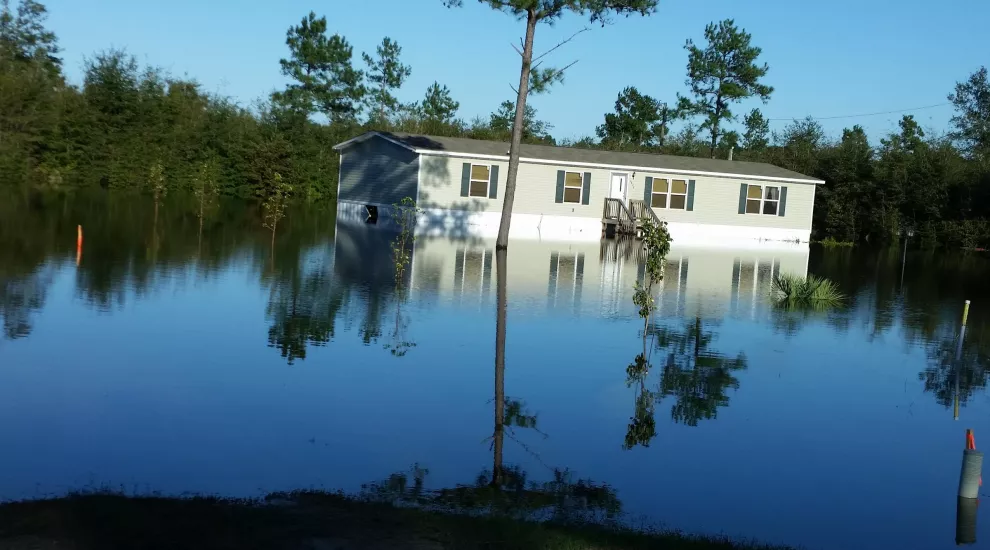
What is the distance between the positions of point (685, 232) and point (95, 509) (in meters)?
35.4

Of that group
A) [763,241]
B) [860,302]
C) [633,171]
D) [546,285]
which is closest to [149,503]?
[546,285]

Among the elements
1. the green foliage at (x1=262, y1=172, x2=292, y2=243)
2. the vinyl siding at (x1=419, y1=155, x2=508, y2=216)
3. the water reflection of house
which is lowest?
the water reflection of house

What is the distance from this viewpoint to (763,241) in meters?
40.3

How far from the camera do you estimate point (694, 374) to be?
11750 millimetres

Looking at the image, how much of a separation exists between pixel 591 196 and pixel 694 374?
27.1 metres

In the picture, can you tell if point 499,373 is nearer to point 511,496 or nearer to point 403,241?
point 511,496

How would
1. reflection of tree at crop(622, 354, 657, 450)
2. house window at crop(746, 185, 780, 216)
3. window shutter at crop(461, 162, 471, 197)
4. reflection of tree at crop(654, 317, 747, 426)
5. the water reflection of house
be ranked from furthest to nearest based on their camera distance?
house window at crop(746, 185, 780, 216)
window shutter at crop(461, 162, 471, 197)
the water reflection of house
reflection of tree at crop(654, 317, 747, 426)
reflection of tree at crop(622, 354, 657, 450)

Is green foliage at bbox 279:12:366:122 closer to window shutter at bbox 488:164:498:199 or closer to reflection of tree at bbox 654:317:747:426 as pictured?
window shutter at bbox 488:164:498:199

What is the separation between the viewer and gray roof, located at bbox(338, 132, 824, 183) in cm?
3759

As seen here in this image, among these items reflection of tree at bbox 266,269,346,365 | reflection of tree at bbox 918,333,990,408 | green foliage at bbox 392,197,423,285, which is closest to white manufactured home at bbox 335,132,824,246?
green foliage at bbox 392,197,423,285

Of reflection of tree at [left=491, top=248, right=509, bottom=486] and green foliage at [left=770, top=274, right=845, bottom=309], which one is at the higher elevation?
green foliage at [left=770, top=274, right=845, bottom=309]

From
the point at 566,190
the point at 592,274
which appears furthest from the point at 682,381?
the point at 566,190

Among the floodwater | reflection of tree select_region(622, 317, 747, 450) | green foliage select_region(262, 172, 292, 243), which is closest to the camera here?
the floodwater

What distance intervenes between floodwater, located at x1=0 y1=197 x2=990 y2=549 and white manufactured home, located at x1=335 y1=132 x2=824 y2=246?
16442 mm
